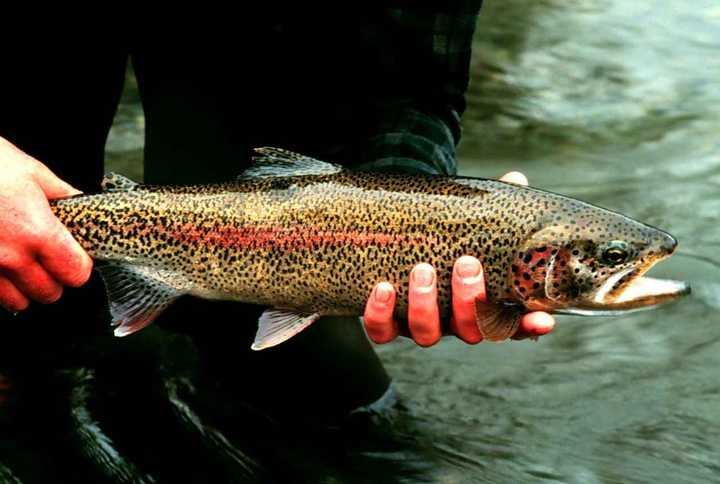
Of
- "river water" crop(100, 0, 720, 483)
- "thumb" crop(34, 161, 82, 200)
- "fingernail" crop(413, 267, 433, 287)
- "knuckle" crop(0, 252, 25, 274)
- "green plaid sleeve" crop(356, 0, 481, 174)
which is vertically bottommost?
"river water" crop(100, 0, 720, 483)

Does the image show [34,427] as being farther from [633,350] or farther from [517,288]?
[633,350]

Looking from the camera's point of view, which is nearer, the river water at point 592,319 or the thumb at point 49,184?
the thumb at point 49,184

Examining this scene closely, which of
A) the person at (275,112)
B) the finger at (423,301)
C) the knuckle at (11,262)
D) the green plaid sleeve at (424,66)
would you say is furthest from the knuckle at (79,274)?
the green plaid sleeve at (424,66)

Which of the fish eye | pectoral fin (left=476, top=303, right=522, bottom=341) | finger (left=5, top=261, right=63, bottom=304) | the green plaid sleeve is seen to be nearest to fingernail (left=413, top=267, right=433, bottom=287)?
pectoral fin (left=476, top=303, right=522, bottom=341)

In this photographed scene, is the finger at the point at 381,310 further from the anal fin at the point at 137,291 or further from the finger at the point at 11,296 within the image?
the finger at the point at 11,296

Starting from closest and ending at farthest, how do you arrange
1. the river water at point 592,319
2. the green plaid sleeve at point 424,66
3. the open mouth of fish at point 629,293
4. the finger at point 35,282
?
the open mouth of fish at point 629,293, the finger at point 35,282, the green plaid sleeve at point 424,66, the river water at point 592,319

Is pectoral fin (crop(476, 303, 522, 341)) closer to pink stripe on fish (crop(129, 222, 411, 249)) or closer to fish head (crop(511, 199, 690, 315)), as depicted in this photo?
fish head (crop(511, 199, 690, 315))

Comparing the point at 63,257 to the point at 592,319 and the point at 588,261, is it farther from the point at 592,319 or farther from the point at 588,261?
the point at 592,319

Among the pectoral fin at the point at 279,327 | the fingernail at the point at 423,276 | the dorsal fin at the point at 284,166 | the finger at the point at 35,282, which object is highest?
the dorsal fin at the point at 284,166
